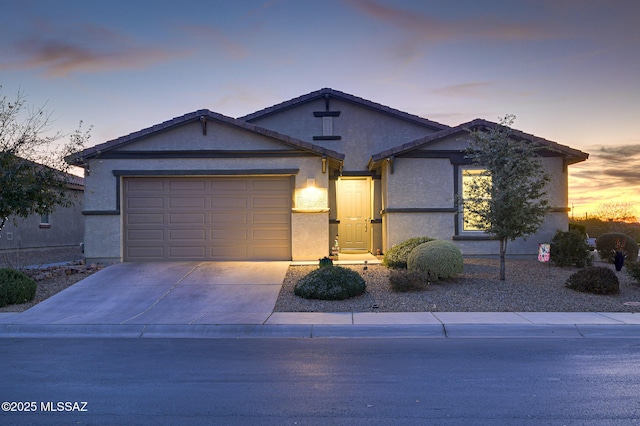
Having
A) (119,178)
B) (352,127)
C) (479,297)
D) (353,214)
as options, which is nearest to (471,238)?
(353,214)

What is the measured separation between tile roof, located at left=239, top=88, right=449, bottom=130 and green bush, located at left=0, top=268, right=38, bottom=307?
1036 cm

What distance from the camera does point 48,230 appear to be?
25031mm

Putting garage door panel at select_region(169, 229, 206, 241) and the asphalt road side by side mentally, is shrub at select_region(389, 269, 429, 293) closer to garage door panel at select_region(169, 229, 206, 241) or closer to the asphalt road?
the asphalt road

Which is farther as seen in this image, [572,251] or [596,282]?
[572,251]

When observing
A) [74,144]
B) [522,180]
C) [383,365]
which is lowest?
[383,365]

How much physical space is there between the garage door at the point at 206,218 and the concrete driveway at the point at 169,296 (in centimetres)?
58

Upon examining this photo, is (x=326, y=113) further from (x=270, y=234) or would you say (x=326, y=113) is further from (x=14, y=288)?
(x=14, y=288)

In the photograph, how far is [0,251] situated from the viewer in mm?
21766

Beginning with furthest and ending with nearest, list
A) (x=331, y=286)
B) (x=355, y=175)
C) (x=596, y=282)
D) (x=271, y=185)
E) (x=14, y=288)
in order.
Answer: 1. (x=355, y=175)
2. (x=271, y=185)
3. (x=596, y=282)
4. (x=331, y=286)
5. (x=14, y=288)

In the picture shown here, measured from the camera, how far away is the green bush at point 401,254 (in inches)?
572

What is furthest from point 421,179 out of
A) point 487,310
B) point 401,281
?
point 487,310

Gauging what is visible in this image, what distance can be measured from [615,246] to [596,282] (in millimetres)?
6378

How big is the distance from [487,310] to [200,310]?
19.9 feet

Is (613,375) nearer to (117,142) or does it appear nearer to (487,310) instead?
(487,310)
